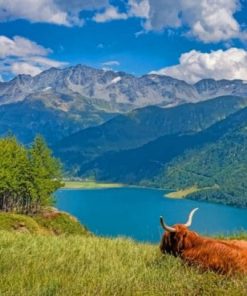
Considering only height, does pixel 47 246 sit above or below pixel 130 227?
above

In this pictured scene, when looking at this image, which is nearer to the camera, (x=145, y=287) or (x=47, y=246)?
(x=145, y=287)

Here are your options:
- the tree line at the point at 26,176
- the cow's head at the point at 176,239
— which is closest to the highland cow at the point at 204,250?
the cow's head at the point at 176,239

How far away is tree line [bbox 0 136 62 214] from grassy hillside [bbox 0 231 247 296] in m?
73.8

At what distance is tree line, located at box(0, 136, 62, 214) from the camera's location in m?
87.8

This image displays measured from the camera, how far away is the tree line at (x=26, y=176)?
288ft

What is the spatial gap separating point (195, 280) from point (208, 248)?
262cm

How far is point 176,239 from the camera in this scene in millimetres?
12312

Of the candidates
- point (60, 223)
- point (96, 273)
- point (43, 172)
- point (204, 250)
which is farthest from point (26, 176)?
point (96, 273)

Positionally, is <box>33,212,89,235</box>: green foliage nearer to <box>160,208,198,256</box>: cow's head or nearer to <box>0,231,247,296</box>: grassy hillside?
<box>0,231,247,296</box>: grassy hillside

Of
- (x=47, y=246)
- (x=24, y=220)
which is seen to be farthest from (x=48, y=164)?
(x=47, y=246)

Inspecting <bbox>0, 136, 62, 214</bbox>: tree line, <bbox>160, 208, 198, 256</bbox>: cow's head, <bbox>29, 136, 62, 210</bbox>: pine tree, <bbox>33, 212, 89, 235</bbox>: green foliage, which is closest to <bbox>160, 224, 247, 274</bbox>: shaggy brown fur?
<bbox>160, 208, 198, 256</bbox>: cow's head

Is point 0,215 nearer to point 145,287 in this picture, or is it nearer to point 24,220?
point 24,220

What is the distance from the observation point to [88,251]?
41.6ft

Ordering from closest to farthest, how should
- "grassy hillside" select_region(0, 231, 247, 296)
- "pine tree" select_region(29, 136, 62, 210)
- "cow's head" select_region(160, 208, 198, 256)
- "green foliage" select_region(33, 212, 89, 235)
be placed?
1. "grassy hillside" select_region(0, 231, 247, 296)
2. "cow's head" select_region(160, 208, 198, 256)
3. "green foliage" select_region(33, 212, 89, 235)
4. "pine tree" select_region(29, 136, 62, 210)
